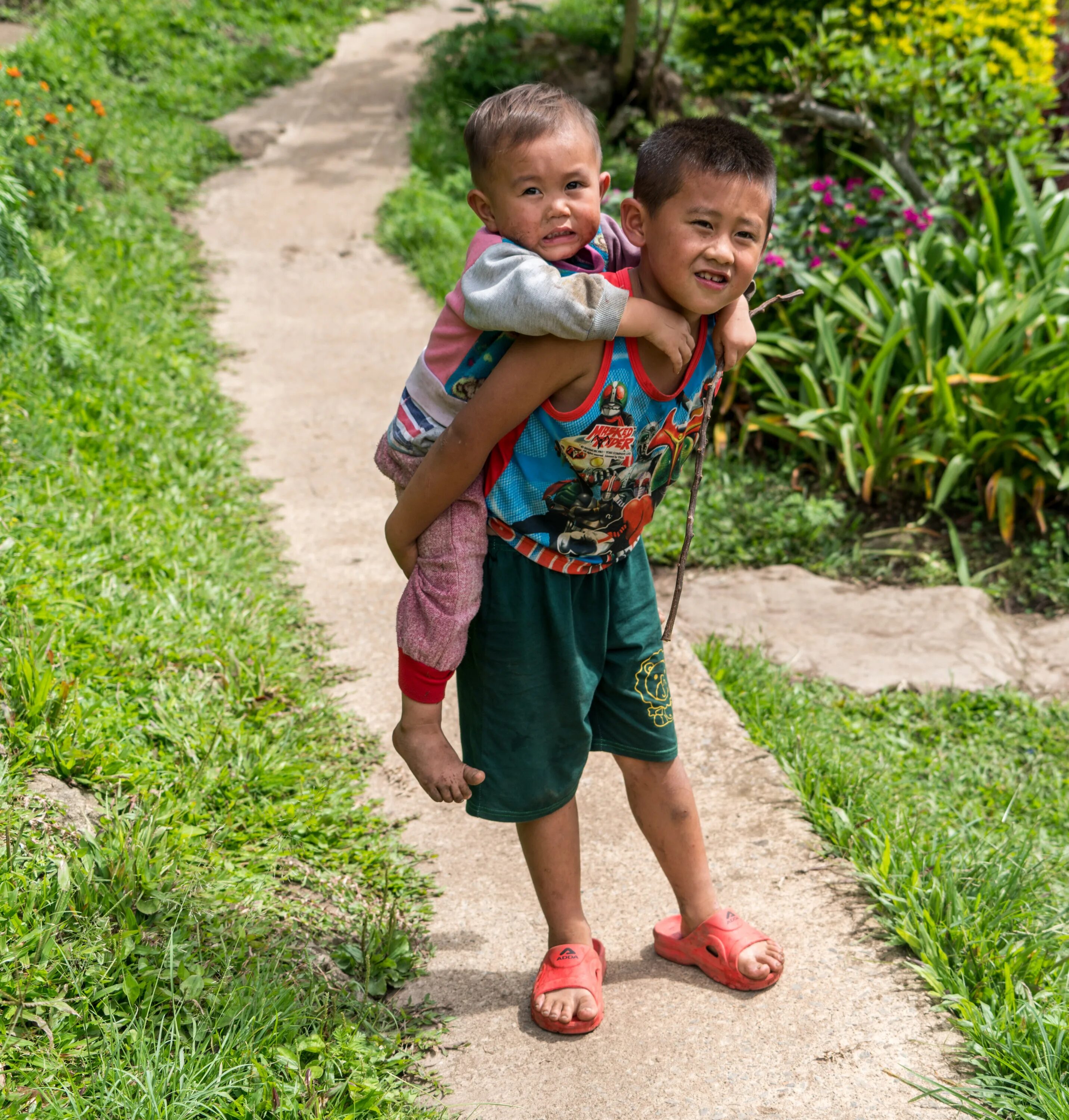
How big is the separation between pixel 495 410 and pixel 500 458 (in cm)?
13

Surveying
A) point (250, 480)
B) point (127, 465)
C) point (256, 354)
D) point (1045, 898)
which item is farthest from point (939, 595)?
point (256, 354)

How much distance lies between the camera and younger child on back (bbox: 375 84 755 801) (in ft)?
5.23

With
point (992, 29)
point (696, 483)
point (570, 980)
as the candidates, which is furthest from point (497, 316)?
point (992, 29)

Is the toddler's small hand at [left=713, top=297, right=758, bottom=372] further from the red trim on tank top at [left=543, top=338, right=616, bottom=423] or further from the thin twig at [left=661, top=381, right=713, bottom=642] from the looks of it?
the red trim on tank top at [left=543, top=338, right=616, bottom=423]

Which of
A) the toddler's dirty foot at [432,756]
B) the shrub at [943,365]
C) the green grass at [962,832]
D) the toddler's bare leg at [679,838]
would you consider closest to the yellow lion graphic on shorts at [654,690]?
the toddler's bare leg at [679,838]

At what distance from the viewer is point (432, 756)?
1909 millimetres

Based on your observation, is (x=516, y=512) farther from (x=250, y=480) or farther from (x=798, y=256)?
(x=798, y=256)

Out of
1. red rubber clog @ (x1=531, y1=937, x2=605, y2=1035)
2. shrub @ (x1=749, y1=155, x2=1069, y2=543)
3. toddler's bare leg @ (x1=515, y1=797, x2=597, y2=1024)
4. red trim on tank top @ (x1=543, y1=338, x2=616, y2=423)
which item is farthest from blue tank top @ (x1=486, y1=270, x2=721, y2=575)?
shrub @ (x1=749, y1=155, x2=1069, y2=543)

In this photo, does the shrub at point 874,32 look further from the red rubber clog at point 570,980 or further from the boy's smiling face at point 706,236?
the red rubber clog at point 570,980

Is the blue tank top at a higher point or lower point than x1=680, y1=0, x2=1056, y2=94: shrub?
lower

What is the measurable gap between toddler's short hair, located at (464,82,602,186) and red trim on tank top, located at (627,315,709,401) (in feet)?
0.95

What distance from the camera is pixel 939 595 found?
13.4 feet

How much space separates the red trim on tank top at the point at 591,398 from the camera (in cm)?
169

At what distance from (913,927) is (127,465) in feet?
10.2
